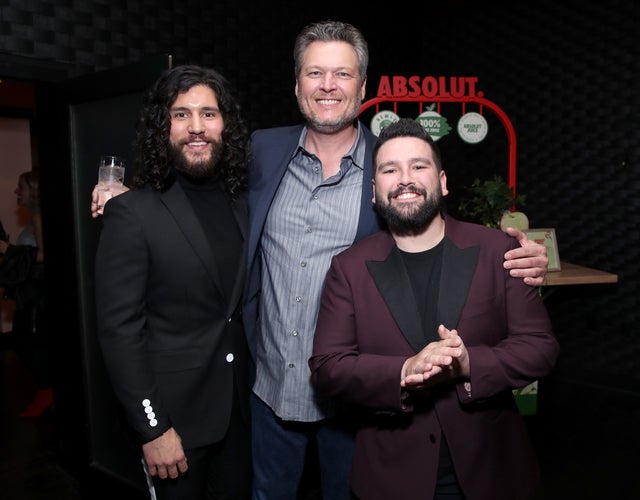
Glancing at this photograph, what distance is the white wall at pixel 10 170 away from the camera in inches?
231

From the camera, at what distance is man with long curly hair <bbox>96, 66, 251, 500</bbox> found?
5.37 ft

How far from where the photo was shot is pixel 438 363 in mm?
1336

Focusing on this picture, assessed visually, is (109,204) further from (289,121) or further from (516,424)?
(289,121)

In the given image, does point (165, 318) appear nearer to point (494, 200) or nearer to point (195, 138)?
point (195, 138)

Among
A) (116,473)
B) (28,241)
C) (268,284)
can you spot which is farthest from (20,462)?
(268,284)

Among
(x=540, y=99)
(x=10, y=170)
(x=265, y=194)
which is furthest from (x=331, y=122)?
(x=10, y=170)

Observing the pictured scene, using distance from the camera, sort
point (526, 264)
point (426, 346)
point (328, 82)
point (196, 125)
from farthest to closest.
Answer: point (328, 82) < point (196, 125) < point (526, 264) < point (426, 346)

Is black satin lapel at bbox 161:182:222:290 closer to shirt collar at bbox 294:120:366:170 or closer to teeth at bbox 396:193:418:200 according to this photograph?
shirt collar at bbox 294:120:366:170

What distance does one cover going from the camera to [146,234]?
5.45 feet

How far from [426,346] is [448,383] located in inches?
6.6

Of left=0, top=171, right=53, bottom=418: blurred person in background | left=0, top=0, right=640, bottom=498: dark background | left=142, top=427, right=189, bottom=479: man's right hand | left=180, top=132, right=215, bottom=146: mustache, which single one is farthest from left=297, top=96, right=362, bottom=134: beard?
left=0, top=171, right=53, bottom=418: blurred person in background

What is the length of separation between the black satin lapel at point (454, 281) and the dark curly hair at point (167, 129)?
0.81m

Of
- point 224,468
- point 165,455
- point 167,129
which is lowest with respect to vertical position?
point 224,468

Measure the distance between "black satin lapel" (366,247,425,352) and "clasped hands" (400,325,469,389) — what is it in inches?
3.8
